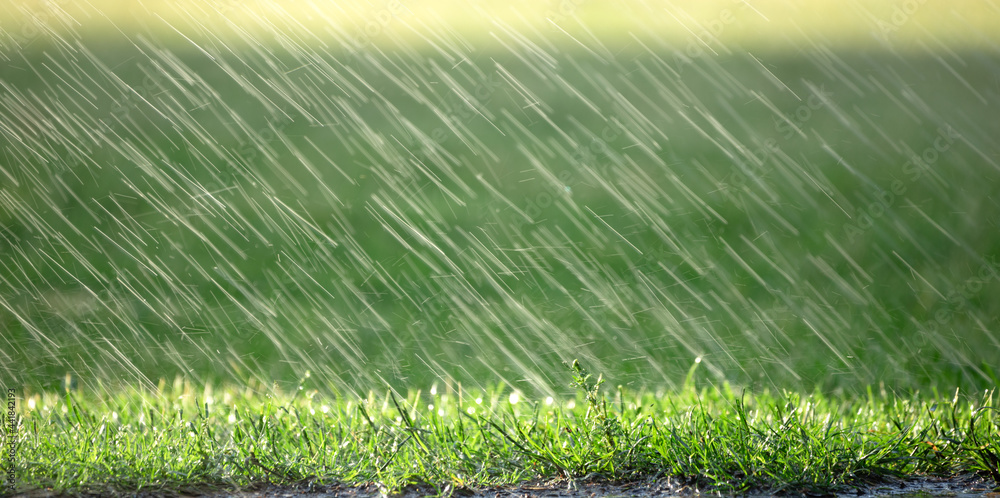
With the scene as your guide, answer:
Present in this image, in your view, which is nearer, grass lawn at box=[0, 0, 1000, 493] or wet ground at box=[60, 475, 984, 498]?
wet ground at box=[60, 475, 984, 498]

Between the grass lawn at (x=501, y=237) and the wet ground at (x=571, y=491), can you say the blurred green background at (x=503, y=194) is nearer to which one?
the grass lawn at (x=501, y=237)

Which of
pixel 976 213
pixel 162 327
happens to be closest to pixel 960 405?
pixel 976 213

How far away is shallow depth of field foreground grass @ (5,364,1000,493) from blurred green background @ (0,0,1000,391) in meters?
1.60

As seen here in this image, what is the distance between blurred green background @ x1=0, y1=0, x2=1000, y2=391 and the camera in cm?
532

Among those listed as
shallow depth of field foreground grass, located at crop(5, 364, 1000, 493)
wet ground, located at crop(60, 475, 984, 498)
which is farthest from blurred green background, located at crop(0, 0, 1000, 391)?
wet ground, located at crop(60, 475, 984, 498)

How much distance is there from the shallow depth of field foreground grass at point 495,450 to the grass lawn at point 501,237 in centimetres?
1

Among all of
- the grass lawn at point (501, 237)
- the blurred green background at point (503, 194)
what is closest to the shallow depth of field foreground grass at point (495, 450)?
the grass lawn at point (501, 237)

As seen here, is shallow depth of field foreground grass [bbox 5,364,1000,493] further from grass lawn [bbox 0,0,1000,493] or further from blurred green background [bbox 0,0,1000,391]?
blurred green background [bbox 0,0,1000,391]

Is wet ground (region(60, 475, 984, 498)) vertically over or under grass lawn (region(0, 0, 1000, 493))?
under

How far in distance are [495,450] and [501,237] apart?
400 centimetres

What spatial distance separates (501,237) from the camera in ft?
20.5

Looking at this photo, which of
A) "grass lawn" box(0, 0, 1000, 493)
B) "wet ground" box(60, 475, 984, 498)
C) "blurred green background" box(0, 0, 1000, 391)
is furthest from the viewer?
"blurred green background" box(0, 0, 1000, 391)

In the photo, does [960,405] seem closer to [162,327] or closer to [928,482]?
[928,482]

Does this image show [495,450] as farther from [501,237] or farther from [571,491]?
[501,237]
